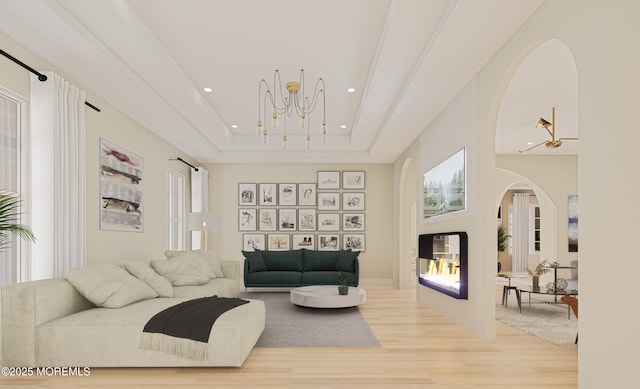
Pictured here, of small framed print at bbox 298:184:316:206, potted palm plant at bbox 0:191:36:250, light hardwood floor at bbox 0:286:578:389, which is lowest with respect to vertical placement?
light hardwood floor at bbox 0:286:578:389

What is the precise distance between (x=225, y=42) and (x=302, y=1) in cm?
111

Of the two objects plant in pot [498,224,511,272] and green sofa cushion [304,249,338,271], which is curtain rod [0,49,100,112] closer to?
green sofa cushion [304,249,338,271]

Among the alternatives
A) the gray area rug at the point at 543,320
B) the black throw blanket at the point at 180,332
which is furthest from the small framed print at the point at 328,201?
the black throw blanket at the point at 180,332

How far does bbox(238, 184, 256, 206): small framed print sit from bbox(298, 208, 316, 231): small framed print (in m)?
1.07

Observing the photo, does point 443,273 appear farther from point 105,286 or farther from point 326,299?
point 105,286

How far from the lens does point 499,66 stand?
4008 millimetres

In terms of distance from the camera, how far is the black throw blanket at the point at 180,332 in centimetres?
345

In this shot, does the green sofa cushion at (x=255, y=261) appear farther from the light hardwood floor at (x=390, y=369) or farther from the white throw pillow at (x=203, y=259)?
the light hardwood floor at (x=390, y=369)

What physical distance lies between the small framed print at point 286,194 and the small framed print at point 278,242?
728mm

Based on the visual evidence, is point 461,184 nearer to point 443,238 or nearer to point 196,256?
point 443,238

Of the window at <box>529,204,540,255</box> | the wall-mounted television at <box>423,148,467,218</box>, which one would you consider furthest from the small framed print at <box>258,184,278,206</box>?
the window at <box>529,204,540,255</box>

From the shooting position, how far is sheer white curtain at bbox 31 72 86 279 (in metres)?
4.05

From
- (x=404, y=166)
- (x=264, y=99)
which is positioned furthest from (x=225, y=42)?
(x=404, y=166)

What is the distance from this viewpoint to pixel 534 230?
1380 centimetres
